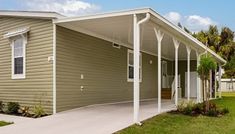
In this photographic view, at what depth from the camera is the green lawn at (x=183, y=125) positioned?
866 cm

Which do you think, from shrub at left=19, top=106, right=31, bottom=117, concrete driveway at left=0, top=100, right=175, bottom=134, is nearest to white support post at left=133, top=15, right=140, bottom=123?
concrete driveway at left=0, top=100, right=175, bottom=134

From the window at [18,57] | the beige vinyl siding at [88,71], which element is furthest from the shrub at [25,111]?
the window at [18,57]

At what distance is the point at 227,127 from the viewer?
966 cm

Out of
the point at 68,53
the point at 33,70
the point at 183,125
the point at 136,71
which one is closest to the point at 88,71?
the point at 68,53

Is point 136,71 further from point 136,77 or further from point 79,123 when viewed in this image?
point 79,123

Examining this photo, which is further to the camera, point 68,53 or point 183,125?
point 68,53

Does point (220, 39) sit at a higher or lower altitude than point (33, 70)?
higher

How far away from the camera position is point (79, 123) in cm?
945

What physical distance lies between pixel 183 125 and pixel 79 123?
2.93 metres

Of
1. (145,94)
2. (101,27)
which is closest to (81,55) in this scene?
(101,27)

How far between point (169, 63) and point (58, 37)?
42.8ft

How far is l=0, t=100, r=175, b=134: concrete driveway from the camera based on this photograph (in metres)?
8.58

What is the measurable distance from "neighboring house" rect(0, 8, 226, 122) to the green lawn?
0.59 m

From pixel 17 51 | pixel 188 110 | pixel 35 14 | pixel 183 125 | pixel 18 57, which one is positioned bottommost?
pixel 183 125
